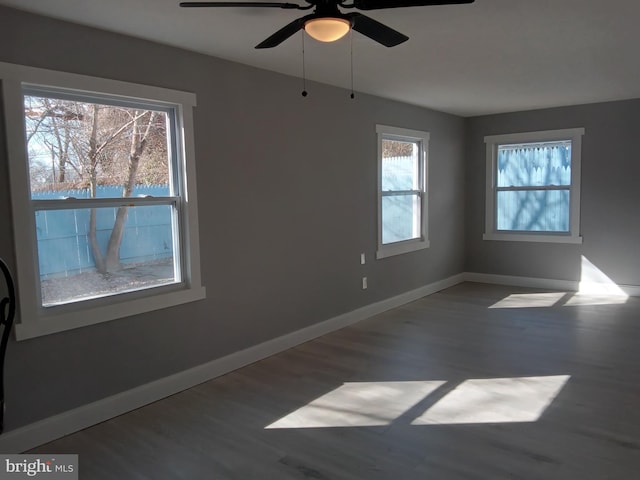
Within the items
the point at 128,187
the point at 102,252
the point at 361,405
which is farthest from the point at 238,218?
the point at 361,405

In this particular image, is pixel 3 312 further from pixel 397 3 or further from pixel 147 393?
pixel 397 3

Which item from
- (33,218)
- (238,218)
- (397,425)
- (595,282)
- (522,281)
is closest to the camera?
(33,218)

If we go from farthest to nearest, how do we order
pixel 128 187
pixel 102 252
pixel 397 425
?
1. pixel 128 187
2. pixel 102 252
3. pixel 397 425

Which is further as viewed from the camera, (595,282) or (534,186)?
A: (534,186)

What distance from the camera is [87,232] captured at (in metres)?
3.08

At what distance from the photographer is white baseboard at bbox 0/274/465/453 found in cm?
272

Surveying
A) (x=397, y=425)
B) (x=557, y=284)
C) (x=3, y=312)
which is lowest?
(x=397, y=425)

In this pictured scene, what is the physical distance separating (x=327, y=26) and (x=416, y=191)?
4.24 m

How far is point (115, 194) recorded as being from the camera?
3.20 metres

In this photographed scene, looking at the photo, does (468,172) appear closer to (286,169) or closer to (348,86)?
(348,86)

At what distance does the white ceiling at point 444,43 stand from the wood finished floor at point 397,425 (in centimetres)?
239

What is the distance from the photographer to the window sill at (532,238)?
642 cm

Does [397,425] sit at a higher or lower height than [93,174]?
lower

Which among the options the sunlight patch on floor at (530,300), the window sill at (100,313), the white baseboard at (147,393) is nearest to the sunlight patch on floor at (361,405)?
the white baseboard at (147,393)
